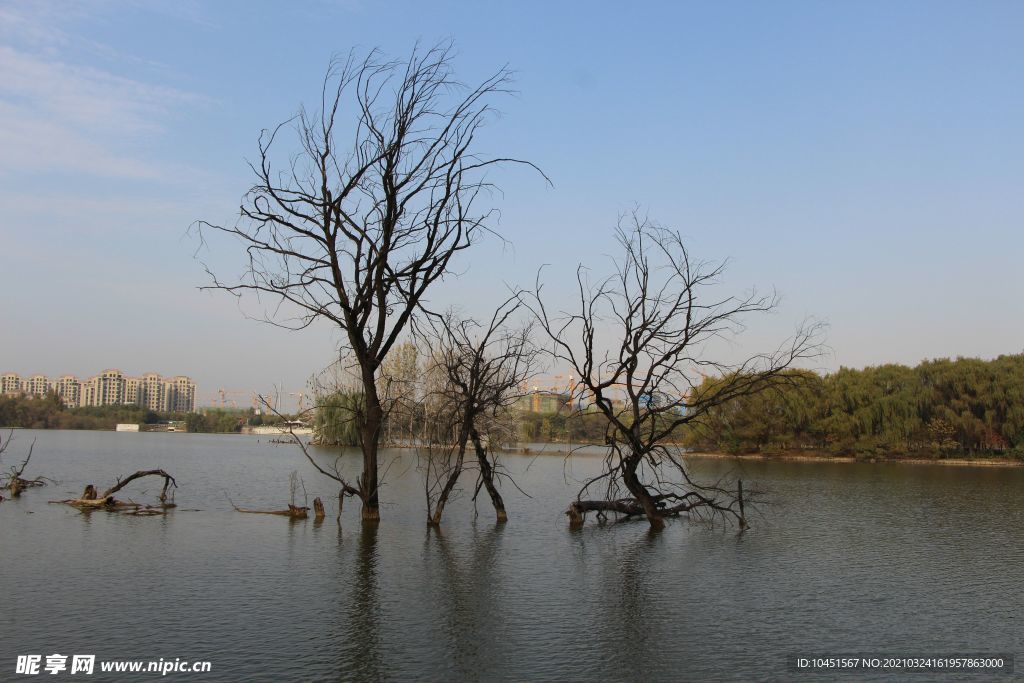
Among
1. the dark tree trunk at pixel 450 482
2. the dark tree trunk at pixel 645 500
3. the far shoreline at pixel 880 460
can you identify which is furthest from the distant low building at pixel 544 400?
the far shoreline at pixel 880 460

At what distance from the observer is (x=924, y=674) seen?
30.0ft

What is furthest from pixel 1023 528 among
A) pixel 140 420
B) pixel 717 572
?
pixel 140 420

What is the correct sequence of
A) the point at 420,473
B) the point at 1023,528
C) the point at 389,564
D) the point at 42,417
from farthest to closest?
the point at 42,417
the point at 420,473
the point at 1023,528
the point at 389,564

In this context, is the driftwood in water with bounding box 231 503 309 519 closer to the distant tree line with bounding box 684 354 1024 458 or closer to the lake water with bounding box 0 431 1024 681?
the lake water with bounding box 0 431 1024 681

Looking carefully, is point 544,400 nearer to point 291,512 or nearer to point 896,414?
point 896,414

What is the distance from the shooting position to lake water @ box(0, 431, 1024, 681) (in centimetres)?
917

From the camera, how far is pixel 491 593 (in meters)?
12.6

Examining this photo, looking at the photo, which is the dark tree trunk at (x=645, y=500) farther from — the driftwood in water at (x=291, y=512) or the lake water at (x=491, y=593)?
the driftwood in water at (x=291, y=512)

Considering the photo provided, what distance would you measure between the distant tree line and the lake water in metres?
43.4

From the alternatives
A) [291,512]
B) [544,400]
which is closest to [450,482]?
[291,512]

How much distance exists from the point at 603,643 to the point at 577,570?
4.65m

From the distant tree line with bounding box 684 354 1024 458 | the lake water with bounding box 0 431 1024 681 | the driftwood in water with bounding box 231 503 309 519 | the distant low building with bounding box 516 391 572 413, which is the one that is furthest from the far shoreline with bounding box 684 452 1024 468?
the driftwood in water with bounding box 231 503 309 519

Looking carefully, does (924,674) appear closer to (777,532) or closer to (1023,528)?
(777,532)

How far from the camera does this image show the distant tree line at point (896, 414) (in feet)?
202
